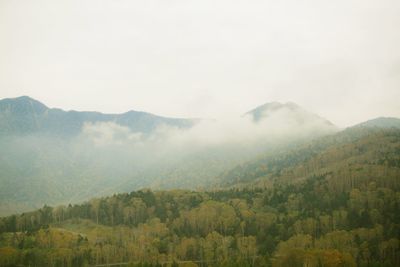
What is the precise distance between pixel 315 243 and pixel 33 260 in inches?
4097

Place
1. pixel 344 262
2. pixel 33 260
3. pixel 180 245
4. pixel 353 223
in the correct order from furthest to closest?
pixel 353 223 < pixel 180 245 < pixel 33 260 < pixel 344 262

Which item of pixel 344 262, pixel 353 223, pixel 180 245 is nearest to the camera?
pixel 344 262

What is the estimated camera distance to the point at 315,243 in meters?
162

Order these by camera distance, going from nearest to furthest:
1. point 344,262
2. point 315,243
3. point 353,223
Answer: point 344,262 < point 315,243 < point 353,223

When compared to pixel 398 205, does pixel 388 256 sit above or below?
below

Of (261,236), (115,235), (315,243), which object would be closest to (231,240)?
(261,236)

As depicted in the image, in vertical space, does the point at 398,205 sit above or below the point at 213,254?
above

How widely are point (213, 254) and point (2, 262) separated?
75092mm

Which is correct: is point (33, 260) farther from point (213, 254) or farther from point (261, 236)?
point (261, 236)

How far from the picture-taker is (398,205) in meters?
191

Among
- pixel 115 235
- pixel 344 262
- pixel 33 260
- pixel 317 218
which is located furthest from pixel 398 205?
pixel 33 260

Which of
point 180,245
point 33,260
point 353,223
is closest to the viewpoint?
point 33,260

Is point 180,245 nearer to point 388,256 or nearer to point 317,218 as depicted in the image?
point 317,218

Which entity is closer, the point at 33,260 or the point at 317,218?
the point at 33,260
